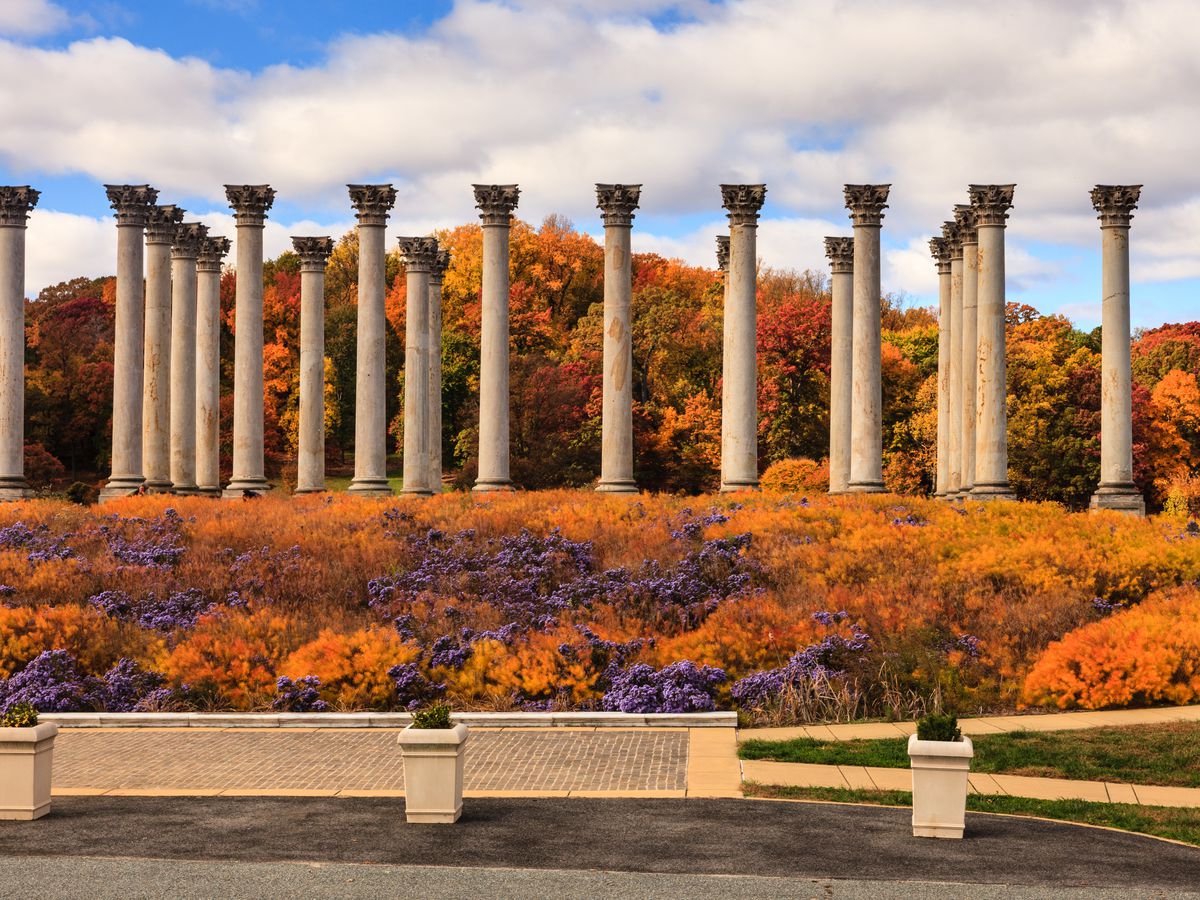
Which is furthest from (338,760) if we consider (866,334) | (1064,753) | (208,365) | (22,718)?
(208,365)

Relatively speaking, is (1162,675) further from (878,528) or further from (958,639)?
(878,528)

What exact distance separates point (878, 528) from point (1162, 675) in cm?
1469

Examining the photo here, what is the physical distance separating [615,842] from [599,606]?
2035cm

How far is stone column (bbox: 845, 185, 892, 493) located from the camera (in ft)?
211

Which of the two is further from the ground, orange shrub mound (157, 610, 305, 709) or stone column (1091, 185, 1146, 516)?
stone column (1091, 185, 1146, 516)

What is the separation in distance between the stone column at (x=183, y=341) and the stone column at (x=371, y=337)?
9291 millimetres

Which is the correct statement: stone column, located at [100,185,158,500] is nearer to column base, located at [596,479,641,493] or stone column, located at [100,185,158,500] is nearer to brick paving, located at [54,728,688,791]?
column base, located at [596,479,641,493]

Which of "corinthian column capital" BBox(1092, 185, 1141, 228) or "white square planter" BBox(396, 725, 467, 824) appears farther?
"corinthian column capital" BBox(1092, 185, 1141, 228)

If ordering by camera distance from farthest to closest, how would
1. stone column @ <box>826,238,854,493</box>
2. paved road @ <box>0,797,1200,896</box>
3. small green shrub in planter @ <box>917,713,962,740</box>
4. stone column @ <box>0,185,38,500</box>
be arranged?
stone column @ <box>826,238,854,493</box>, stone column @ <box>0,185,38,500</box>, small green shrub in planter @ <box>917,713,962,740</box>, paved road @ <box>0,797,1200,896</box>

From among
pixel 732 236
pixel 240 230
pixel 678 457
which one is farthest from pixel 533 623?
pixel 678 457

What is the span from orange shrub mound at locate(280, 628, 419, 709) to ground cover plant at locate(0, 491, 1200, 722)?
70 millimetres

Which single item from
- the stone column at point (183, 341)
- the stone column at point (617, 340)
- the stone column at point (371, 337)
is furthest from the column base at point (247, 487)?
the stone column at point (617, 340)

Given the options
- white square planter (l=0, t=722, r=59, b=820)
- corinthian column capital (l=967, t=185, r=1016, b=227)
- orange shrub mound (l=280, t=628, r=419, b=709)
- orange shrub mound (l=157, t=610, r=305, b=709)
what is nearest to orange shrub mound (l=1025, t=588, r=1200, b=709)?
orange shrub mound (l=280, t=628, r=419, b=709)

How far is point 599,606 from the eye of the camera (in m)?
42.1
